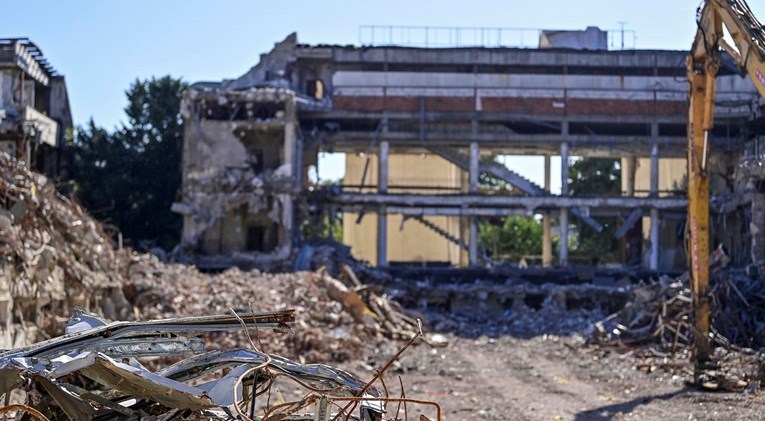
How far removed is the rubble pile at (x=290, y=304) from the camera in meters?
18.1

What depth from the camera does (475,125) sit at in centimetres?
4006

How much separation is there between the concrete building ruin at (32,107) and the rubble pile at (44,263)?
11929 millimetres

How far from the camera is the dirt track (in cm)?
1238

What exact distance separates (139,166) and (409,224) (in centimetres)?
1694

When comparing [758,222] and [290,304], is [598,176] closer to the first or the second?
[758,222]

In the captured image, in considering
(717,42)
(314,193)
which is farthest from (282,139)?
(717,42)

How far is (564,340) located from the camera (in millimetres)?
23281

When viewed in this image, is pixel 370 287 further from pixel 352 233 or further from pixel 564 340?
pixel 352 233

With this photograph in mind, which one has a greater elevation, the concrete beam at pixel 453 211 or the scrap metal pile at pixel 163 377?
the concrete beam at pixel 453 211

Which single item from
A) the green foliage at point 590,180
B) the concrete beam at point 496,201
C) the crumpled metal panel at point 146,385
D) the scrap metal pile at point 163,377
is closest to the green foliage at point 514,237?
the green foliage at point 590,180

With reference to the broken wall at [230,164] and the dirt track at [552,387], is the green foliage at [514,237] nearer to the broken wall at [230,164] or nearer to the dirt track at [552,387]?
the broken wall at [230,164]

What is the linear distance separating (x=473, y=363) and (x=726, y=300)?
20.1 ft

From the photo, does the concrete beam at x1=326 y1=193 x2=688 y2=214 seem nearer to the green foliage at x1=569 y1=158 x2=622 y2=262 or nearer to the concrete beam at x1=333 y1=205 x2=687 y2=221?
the concrete beam at x1=333 y1=205 x2=687 y2=221

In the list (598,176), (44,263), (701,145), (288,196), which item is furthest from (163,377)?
(598,176)
